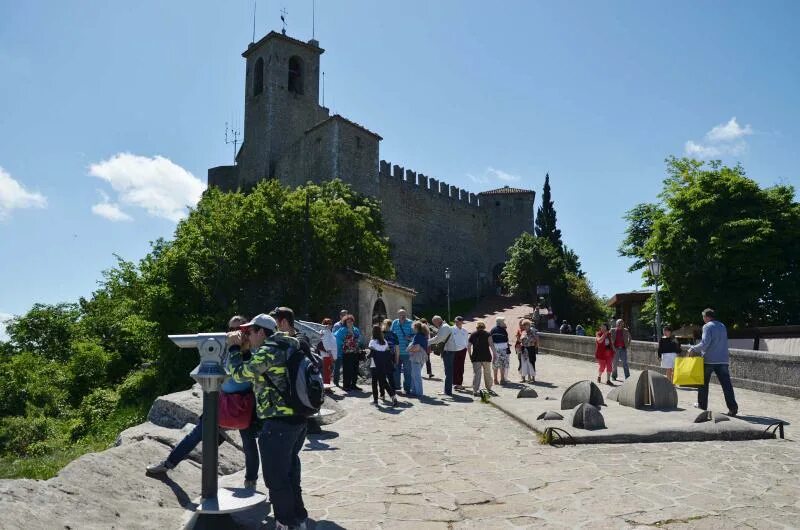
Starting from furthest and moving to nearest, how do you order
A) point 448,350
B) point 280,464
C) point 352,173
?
point 352,173 < point 448,350 < point 280,464

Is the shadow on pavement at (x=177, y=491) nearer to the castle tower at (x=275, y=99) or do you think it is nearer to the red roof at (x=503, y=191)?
the castle tower at (x=275, y=99)

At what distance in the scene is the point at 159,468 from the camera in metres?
4.84

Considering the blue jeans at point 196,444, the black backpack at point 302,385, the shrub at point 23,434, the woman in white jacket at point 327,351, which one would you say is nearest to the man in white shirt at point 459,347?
the woman in white jacket at point 327,351

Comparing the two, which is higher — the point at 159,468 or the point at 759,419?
the point at 159,468

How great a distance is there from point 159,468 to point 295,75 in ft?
155

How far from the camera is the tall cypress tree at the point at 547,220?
5869cm

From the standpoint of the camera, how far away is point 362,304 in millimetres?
25094

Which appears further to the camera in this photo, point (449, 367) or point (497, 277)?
point (497, 277)

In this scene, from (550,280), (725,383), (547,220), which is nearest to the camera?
(725,383)

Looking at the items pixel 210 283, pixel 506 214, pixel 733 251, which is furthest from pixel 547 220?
pixel 210 283

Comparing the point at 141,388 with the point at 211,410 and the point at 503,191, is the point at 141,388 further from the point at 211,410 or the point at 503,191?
the point at 503,191

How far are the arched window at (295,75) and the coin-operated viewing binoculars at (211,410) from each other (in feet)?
152

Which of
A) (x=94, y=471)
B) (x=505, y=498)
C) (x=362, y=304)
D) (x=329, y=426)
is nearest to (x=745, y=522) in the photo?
(x=505, y=498)

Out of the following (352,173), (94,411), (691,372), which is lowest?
(94,411)
